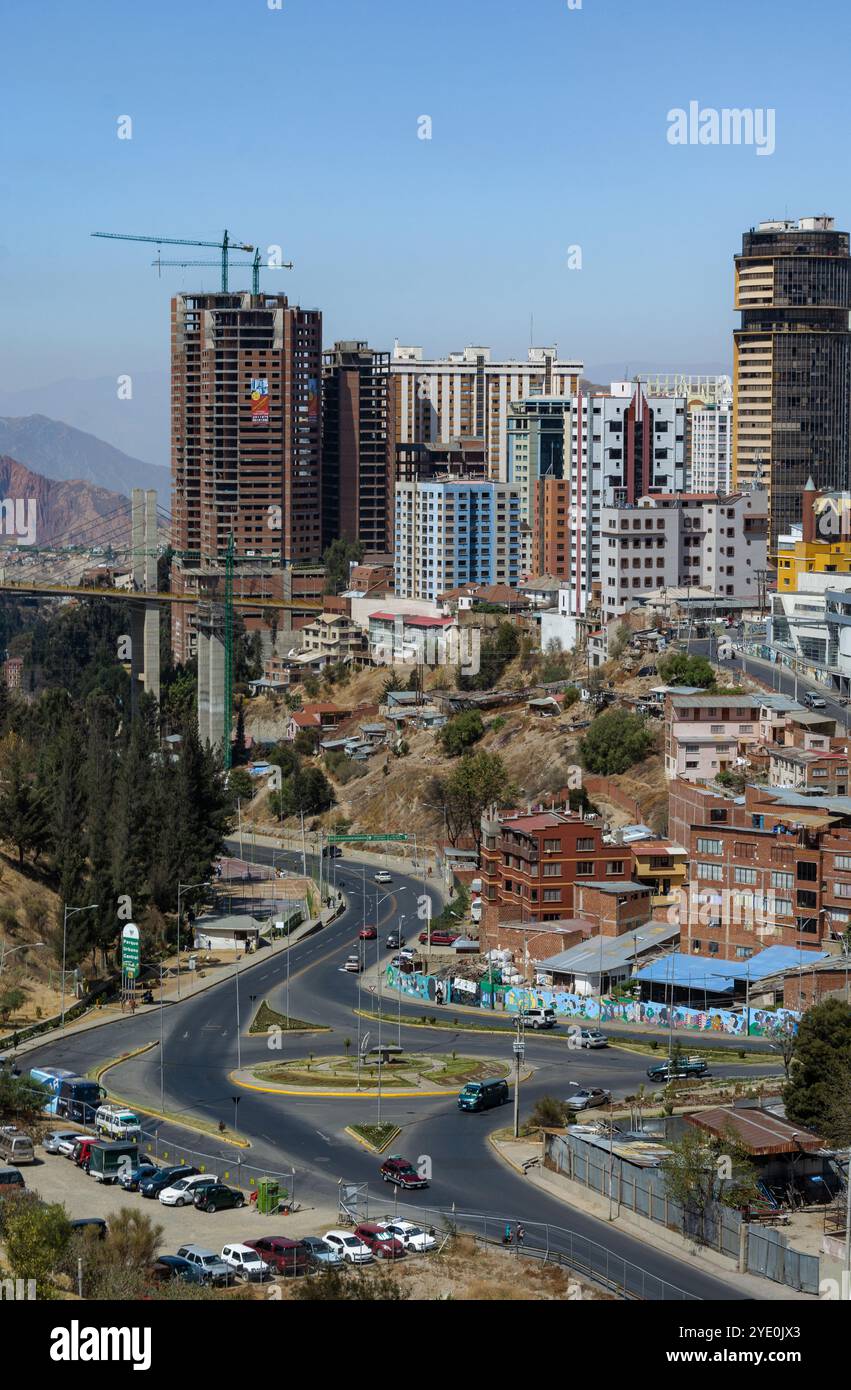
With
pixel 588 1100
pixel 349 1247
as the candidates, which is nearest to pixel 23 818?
pixel 588 1100

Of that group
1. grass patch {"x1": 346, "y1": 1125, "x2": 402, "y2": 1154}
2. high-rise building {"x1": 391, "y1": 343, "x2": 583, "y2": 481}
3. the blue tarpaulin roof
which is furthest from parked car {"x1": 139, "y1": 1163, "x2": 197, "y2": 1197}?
high-rise building {"x1": 391, "y1": 343, "x2": 583, "y2": 481}

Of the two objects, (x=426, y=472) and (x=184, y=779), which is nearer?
(x=184, y=779)

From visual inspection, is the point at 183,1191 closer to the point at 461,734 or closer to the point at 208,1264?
the point at 208,1264

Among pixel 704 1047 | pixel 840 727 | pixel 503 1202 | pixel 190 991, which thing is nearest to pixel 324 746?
pixel 840 727

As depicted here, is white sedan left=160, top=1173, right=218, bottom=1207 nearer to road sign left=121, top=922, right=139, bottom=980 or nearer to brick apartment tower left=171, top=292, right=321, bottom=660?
road sign left=121, top=922, right=139, bottom=980

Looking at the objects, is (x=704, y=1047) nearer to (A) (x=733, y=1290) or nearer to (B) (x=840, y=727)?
(A) (x=733, y=1290)

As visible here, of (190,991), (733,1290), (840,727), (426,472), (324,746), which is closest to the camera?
(733,1290)
